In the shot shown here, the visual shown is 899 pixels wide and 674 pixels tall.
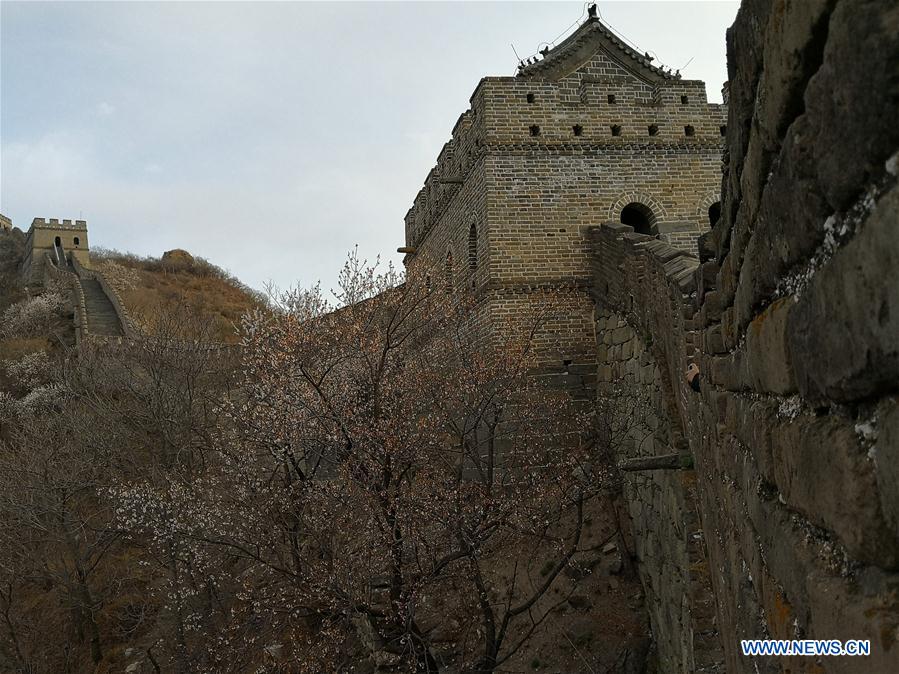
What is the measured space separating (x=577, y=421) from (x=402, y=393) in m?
3.29

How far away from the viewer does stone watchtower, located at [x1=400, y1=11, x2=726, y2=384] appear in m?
13.8

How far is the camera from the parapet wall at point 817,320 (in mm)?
1130

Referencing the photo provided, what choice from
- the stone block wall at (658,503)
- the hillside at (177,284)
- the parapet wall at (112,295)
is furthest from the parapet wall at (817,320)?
the hillside at (177,284)

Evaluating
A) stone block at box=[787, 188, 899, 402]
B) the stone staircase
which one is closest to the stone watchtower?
stone block at box=[787, 188, 899, 402]

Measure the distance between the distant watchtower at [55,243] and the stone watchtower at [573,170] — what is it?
48.2 meters

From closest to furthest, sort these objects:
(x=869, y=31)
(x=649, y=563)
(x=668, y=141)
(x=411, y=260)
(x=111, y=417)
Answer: (x=869, y=31)
(x=649, y=563)
(x=668, y=141)
(x=111, y=417)
(x=411, y=260)

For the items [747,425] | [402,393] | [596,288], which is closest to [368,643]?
[402,393]

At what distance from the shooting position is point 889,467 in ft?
3.75

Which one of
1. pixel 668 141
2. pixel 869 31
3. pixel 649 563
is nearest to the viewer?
pixel 869 31

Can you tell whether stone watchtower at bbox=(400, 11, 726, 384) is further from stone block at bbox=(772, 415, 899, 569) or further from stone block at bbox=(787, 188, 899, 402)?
stone block at bbox=(787, 188, 899, 402)

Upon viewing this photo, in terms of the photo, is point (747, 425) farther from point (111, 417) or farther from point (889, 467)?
point (111, 417)

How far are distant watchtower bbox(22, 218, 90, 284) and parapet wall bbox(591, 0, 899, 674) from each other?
58.6m

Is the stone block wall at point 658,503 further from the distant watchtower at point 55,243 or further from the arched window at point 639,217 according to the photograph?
the distant watchtower at point 55,243

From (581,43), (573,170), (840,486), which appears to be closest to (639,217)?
(573,170)
